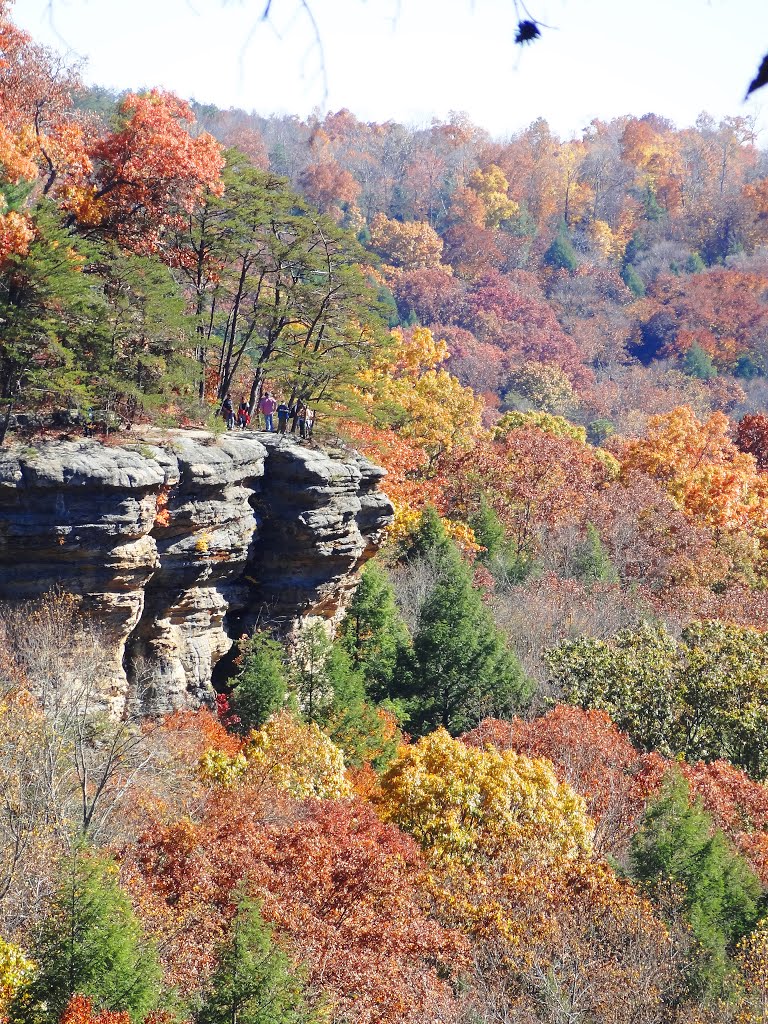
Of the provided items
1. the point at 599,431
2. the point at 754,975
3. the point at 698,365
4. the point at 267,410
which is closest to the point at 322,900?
the point at 754,975

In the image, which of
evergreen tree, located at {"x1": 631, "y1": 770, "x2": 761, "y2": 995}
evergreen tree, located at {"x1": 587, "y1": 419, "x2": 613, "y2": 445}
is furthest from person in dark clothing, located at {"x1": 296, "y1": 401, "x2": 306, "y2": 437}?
evergreen tree, located at {"x1": 587, "y1": 419, "x2": 613, "y2": 445}

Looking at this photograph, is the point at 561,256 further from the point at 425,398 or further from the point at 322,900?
the point at 322,900

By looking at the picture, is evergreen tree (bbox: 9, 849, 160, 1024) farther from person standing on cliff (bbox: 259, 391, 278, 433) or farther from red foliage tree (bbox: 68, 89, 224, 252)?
person standing on cliff (bbox: 259, 391, 278, 433)

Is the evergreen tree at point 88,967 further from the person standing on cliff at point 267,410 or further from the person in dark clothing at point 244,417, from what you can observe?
the person standing on cliff at point 267,410

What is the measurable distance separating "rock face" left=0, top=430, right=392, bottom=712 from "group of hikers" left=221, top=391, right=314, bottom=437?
152cm

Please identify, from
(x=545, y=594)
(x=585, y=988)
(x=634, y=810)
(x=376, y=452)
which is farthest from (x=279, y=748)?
(x=376, y=452)

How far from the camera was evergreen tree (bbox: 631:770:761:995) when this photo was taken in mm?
18938

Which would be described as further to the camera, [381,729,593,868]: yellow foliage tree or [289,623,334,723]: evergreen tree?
[289,623,334,723]: evergreen tree

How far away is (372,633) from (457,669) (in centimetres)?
314

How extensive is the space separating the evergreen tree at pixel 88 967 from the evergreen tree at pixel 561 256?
91.8 metres

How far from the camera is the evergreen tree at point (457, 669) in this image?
29.7 m

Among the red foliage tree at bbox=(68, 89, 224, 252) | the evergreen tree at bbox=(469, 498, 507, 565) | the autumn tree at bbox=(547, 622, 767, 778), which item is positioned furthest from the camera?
the evergreen tree at bbox=(469, 498, 507, 565)

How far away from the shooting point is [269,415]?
31172 mm

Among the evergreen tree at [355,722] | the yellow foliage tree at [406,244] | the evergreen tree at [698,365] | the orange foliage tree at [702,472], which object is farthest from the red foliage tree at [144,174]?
the yellow foliage tree at [406,244]
